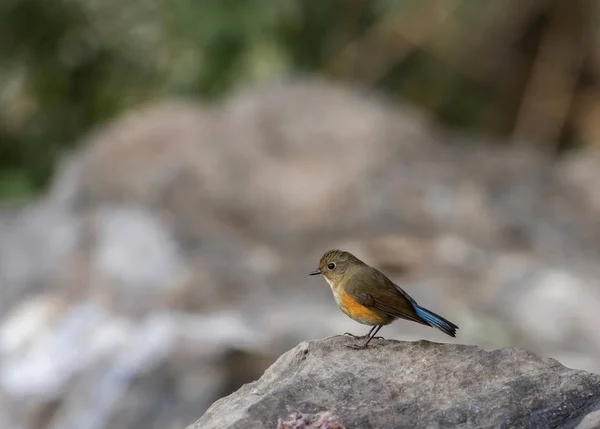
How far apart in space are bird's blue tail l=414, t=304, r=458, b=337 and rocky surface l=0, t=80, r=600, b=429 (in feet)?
6.82

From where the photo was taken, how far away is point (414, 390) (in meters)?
2.78

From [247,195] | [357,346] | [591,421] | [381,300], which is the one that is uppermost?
[247,195]

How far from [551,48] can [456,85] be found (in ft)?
4.76

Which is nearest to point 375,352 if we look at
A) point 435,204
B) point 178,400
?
point 178,400

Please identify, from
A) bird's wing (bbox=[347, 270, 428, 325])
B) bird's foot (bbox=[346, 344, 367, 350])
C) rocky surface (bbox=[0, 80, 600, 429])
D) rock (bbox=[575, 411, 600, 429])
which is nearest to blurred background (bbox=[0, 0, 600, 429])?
rocky surface (bbox=[0, 80, 600, 429])

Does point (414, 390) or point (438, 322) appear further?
point (438, 322)

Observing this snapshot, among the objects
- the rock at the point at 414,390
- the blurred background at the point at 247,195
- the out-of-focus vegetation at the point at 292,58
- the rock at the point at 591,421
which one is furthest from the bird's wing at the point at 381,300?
the out-of-focus vegetation at the point at 292,58

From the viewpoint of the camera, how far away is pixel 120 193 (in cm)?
752

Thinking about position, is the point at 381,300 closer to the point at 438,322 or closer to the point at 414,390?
the point at 438,322

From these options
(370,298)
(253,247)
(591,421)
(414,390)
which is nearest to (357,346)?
(370,298)

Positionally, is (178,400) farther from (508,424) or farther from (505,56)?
(505,56)

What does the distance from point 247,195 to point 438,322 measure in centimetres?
469

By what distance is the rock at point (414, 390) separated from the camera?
8.57ft

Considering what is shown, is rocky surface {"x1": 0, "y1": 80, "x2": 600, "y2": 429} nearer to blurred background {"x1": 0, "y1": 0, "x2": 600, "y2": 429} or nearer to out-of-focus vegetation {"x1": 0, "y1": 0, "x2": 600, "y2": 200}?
blurred background {"x1": 0, "y1": 0, "x2": 600, "y2": 429}
